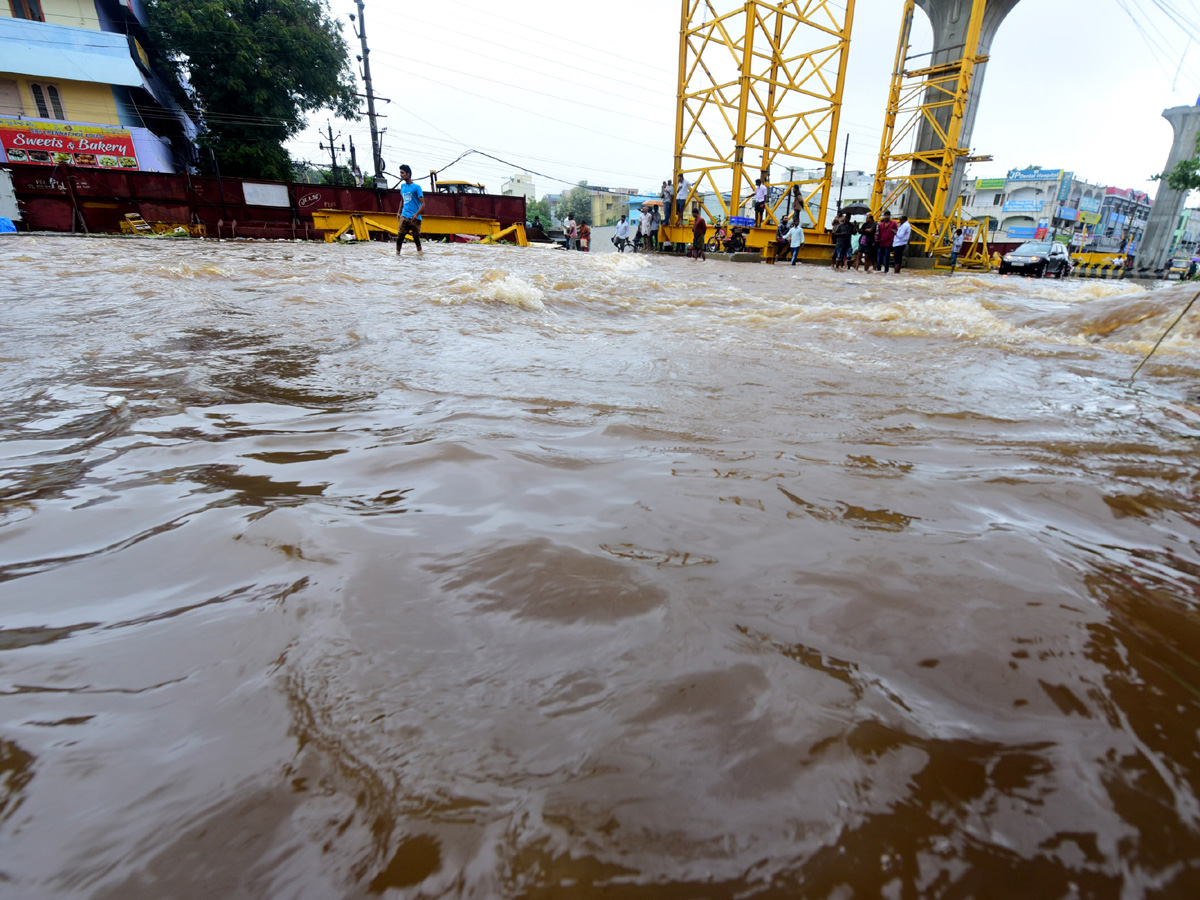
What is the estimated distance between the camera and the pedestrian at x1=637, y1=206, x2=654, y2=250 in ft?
55.4

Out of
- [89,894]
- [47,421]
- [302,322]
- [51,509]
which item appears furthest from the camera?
[302,322]

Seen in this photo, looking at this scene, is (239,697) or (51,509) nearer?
(239,697)

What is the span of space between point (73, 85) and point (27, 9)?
345 cm

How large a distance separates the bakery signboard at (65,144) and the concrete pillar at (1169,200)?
40.4 meters

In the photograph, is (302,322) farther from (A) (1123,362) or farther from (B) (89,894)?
(A) (1123,362)

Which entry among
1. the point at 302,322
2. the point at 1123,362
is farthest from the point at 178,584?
the point at 1123,362

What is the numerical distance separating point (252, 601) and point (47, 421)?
1625mm

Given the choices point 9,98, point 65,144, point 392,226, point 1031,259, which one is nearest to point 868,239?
point 1031,259

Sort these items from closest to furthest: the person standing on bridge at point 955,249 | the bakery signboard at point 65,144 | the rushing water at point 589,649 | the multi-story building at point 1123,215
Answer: the rushing water at point 589,649 → the person standing on bridge at point 955,249 → the bakery signboard at point 65,144 → the multi-story building at point 1123,215

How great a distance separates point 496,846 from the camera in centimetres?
64

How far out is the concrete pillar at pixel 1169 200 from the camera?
22641 millimetres

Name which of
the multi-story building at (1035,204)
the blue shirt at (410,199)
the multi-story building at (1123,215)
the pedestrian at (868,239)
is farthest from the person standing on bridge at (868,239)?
the multi-story building at (1123,215)

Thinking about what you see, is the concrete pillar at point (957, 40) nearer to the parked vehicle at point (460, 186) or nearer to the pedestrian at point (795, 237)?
the pedestrian at point (795, 237)

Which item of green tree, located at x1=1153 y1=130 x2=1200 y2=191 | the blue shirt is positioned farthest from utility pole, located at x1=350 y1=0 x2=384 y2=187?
green tree, located at x1=1153 y1=130 x2=1200 y2=191
